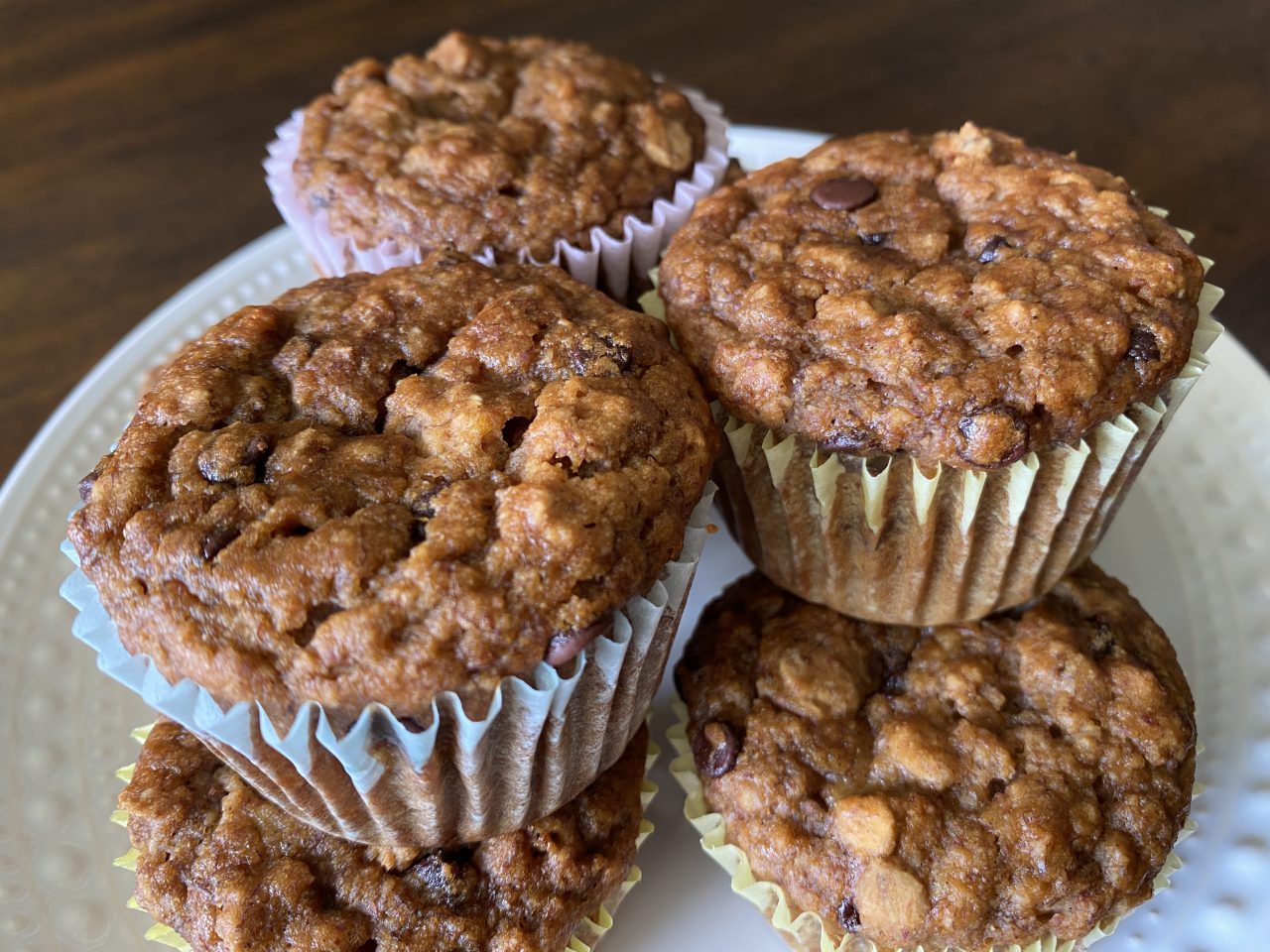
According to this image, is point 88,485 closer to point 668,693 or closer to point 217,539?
point 217,539

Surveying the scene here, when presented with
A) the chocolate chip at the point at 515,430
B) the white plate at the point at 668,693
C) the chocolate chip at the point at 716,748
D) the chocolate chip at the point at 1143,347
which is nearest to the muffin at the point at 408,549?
the chocolate chip at the point at 515,430

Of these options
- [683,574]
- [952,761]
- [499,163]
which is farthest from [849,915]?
[499,163]

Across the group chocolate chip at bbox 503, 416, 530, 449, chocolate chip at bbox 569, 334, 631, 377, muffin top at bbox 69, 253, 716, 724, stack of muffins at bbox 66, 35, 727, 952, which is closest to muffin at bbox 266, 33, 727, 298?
stack of muffins at bbox 66, 35, 727, 952

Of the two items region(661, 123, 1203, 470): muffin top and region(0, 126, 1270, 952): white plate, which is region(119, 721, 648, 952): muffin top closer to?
region(0, 126, 1270, 952): white plate

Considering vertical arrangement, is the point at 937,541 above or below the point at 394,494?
below

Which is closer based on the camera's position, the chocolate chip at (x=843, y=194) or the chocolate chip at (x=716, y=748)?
the chocolate chip at (x=716, y=748)

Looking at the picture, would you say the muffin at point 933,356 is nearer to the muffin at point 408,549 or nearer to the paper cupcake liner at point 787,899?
the muffin at point 408,549

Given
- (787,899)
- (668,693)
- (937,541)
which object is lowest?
(668,693)
